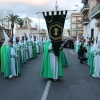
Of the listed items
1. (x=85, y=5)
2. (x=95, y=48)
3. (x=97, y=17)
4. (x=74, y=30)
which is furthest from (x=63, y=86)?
(x=74, y=30)

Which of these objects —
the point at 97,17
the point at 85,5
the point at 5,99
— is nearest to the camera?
the point at 5,99

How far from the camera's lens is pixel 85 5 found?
124ft

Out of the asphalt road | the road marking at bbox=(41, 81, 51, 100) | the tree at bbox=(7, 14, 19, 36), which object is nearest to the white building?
the tree at bbox=(7, 14, 19, 36)

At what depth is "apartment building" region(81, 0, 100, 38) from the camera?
1062 inches

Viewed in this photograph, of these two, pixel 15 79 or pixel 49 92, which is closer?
pixel 49 92

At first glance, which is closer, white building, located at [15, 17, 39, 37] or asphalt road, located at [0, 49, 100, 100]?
asphalt road, located at [0, 49, 100, 100]

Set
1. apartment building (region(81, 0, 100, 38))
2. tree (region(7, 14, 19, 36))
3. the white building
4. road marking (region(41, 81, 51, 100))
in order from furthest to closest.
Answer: the white building
tree (region(7, 14, 19, 36))
apartment building (region(81, 0, 100, 38))
road marking (region(41, 81, 51, 100))

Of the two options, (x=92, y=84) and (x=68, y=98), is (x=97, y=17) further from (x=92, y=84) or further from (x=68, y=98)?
(x=68, y=98)

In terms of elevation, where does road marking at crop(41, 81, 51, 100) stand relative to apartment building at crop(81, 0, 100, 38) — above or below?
below

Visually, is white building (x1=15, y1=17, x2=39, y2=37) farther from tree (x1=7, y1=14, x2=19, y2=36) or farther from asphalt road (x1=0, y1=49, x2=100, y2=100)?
asphalt road (x1=0, y1=49, x2=100, y2=100)

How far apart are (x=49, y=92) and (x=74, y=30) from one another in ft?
274

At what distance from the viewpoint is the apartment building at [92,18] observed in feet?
88.5

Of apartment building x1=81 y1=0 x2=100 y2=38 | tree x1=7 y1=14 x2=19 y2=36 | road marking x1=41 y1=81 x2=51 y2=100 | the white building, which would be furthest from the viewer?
the white building

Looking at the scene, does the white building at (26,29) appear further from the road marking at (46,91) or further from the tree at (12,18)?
the road marking at (46,91)
